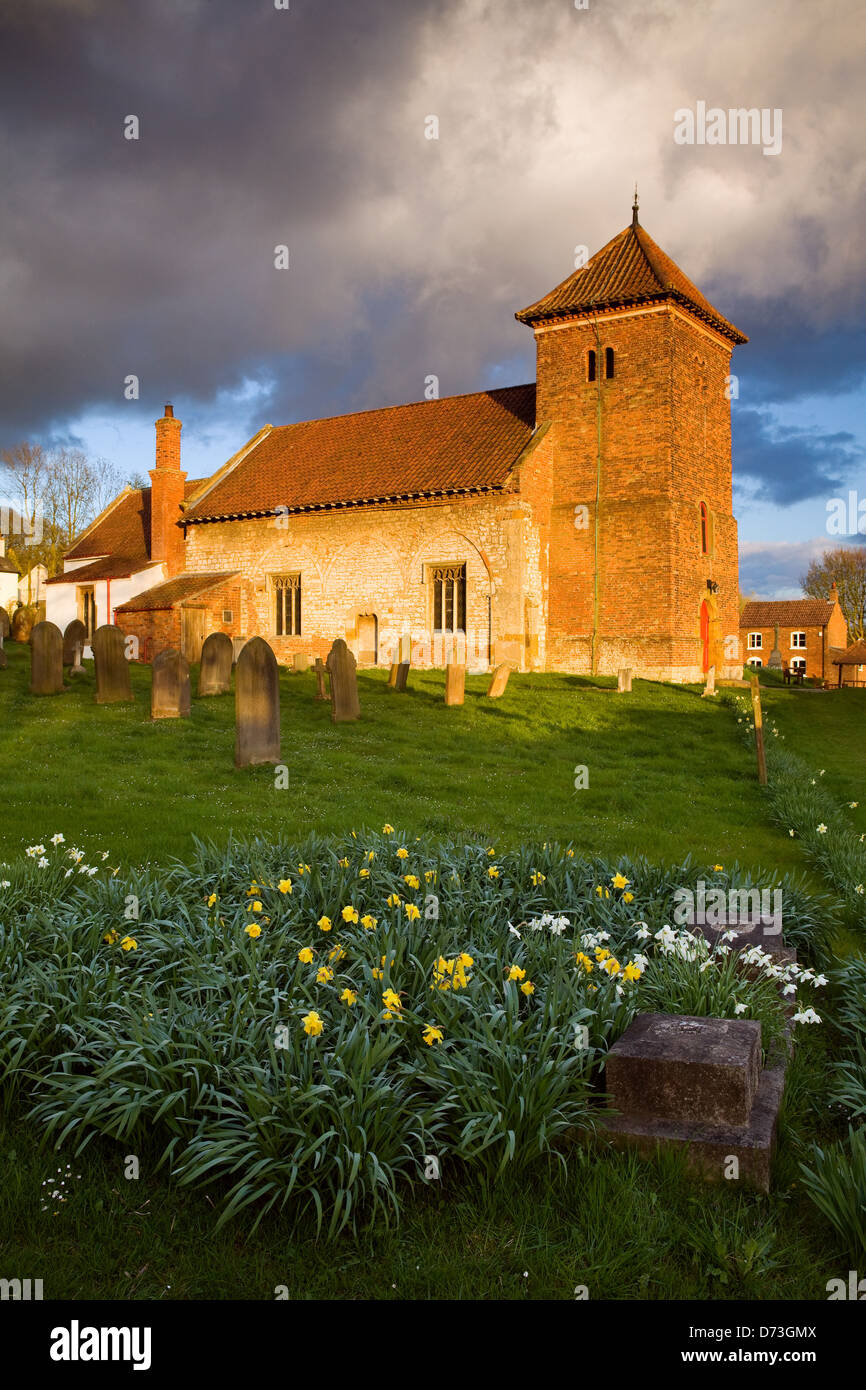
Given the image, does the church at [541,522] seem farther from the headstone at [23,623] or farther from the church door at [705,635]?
the headstone at [23,623]

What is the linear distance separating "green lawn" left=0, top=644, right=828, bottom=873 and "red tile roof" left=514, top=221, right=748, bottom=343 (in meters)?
14.2

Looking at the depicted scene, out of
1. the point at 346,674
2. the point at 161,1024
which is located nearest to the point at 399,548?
the point at 346,674

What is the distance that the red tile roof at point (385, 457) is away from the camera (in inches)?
1108

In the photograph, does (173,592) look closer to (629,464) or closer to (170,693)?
(629,464)

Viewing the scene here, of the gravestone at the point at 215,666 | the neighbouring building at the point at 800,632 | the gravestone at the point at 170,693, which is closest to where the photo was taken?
the gravestone at the point at 170,693

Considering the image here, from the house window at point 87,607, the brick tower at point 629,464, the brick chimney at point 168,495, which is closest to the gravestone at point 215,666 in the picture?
the brick tower at point 629,464

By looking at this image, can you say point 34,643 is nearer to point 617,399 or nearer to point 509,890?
point 509,890

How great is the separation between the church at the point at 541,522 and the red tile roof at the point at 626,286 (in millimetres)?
66

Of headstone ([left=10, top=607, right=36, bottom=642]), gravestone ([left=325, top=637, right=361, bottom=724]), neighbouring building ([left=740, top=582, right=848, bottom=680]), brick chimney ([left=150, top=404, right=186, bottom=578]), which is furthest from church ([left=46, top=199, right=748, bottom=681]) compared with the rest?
neighbouring building ([left=740, top=582, right=848, bottom=680])

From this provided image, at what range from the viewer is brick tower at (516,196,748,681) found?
1048 inches

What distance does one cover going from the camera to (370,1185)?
2.98 meters

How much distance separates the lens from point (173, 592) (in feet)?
104

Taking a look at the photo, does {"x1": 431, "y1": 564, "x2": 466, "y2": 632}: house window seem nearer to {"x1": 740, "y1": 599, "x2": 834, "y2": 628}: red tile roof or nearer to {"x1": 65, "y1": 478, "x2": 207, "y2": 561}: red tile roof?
{"x1": 65, "y1": 478, "x2": 207, "y2": 561}: red tile roof
